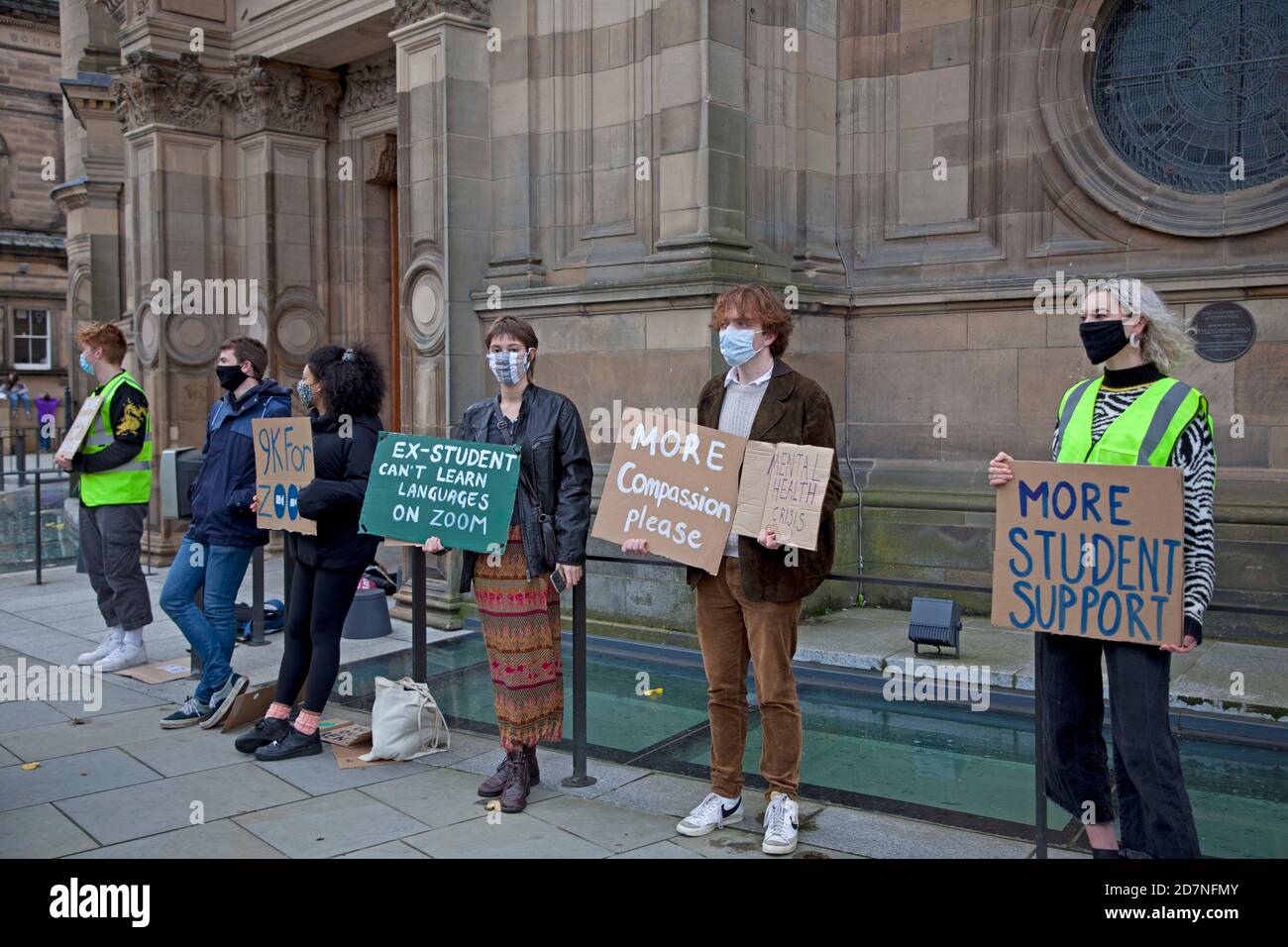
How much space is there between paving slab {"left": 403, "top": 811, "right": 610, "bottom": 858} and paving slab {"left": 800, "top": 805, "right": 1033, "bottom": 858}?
3.23 feet

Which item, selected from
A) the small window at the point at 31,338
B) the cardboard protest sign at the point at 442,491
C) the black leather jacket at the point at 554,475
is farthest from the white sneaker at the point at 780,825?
the small window at the point at 31,338

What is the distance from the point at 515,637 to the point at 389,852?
1155 mm

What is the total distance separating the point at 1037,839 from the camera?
457 centimetres

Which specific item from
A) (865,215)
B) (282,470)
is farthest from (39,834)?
(865,215)

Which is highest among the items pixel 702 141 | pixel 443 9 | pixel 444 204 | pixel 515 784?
pixel 443 9

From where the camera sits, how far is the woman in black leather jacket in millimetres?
5504

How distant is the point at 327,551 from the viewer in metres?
6.22

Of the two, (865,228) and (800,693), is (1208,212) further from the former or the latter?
(800,693)

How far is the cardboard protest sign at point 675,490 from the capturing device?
495 centimetres

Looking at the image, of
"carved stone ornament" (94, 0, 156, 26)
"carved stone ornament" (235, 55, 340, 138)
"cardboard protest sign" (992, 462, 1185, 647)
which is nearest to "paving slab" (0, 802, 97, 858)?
"cardboard protest sign" (992, 462, 1185, 647)

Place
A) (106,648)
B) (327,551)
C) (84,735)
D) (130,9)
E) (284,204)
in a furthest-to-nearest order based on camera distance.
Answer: (130,9) < (284,204) < (106,648) < (84,735) < (327,551)

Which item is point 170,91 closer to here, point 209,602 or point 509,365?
point 209,602

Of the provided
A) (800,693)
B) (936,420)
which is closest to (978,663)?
(800,693)

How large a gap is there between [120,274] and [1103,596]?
19312mm
